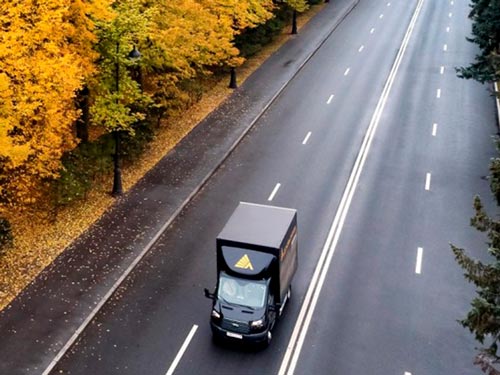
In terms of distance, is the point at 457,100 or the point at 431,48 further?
the point at 431,48

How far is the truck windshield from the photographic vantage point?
17.6m

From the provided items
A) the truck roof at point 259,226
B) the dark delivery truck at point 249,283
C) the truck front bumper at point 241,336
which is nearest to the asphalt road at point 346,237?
the truck front bumper at point 241,336

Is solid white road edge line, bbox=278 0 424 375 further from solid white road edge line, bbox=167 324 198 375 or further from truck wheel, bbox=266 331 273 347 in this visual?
solid white road edge line, bbox=167 324 198 375

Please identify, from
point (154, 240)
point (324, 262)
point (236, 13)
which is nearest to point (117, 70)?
point (154, 240)

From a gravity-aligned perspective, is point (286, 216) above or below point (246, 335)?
above

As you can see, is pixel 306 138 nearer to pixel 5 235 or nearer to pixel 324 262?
pixel 324 262

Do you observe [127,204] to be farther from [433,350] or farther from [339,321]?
[433,350]

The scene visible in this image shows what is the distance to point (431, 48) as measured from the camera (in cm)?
4888

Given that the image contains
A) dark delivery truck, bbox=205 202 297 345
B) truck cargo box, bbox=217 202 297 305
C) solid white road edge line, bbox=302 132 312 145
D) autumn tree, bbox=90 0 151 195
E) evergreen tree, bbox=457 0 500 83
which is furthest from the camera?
solid white road edge line, bbox=302 132 312 145

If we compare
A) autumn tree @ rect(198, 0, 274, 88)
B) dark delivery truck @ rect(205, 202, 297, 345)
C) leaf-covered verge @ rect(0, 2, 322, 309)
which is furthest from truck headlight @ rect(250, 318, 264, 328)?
autumn tree @ rect(198, 0, 274, 88)

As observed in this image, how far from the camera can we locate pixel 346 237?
23641 mm

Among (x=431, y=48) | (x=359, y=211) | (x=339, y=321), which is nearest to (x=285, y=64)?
(x=431, y=48)

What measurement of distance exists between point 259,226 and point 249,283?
5.86 feet

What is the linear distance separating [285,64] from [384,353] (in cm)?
2965
